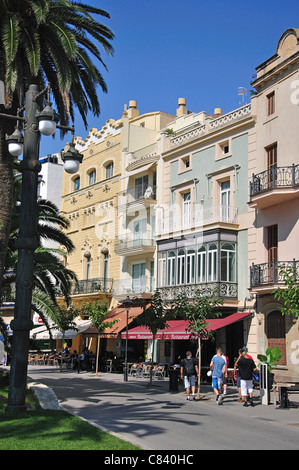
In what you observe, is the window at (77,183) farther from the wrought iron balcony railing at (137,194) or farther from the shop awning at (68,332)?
the shop awning at (68,332)

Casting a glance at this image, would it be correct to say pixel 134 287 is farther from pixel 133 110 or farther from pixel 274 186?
pixel 133 110

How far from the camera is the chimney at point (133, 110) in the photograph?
43.3 metres

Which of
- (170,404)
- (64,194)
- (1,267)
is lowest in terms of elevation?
(170,404)

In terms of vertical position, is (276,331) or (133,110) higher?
(133,110)

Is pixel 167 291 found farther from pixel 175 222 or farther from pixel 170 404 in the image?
pixel 170 404

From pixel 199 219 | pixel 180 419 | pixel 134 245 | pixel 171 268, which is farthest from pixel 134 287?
pixel 180 419

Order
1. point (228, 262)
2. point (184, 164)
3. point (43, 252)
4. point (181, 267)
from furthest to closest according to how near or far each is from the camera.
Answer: point (184, 164) < point (181, 267) < point (228, 262) < point (43, 252)

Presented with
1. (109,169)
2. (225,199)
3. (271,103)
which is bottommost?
(225,199)

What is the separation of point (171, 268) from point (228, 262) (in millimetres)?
4628

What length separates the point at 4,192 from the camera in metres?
15.3

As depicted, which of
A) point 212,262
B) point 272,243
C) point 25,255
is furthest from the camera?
point 212,262

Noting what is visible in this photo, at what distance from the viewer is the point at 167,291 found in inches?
1236
